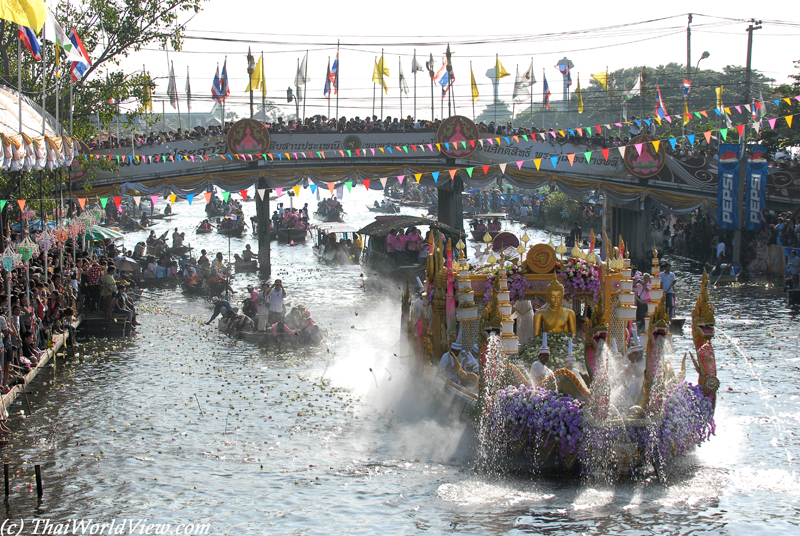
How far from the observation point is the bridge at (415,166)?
3341 cm

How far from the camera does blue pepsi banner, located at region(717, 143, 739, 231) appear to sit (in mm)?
32500

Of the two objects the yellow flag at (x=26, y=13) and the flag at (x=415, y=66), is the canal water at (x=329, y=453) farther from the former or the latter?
the flag at (x=415, y=66)

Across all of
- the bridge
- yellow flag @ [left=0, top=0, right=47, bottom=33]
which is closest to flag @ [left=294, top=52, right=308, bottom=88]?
the bridge

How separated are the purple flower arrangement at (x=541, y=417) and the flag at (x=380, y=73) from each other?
43.1m

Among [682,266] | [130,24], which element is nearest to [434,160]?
[682,266]

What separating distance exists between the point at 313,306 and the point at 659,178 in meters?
15.2

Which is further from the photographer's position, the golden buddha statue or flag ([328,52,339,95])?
flag ([328,52,339,95])

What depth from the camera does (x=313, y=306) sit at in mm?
29906

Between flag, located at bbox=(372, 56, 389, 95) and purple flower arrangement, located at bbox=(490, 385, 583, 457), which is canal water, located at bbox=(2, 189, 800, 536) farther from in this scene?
flag, located at bbox=(372, 56, 389, 95)

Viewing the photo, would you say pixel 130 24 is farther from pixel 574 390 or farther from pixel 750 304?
pixel 574 390

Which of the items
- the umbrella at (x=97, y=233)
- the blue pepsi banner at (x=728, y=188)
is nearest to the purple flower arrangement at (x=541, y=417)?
the umbrella at (x=97, y=233)

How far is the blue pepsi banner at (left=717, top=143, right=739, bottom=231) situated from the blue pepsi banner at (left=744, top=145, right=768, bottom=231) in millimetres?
573

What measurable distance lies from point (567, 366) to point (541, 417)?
1.43 meters

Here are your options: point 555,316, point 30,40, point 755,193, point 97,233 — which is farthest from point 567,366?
point 755,193
